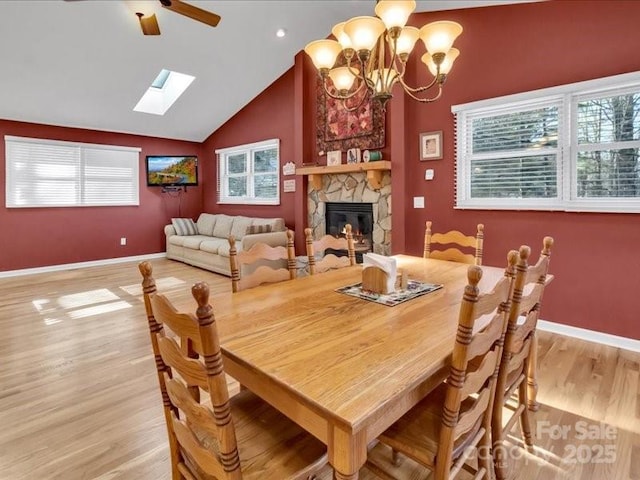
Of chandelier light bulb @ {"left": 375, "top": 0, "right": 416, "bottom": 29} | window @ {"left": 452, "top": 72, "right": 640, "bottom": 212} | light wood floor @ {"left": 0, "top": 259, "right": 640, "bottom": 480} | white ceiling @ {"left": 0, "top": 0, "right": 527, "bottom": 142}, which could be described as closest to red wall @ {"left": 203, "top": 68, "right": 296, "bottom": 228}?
white ceiling @ {"left": 0, "top": 0, "right": 527, "bottom": 142}

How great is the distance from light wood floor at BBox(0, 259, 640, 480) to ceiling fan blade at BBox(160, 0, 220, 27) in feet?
9.60

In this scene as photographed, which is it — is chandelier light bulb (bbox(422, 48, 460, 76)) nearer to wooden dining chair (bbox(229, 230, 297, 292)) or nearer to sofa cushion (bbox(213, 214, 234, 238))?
wooden dining chair (bbox(229, 230, 297, 292))

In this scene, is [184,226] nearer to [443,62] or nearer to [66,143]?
[66,143]

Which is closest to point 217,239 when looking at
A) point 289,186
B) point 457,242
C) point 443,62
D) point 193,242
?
point 193,242

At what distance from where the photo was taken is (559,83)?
3133 mm

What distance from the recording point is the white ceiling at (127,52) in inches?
154

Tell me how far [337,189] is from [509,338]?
388 cm

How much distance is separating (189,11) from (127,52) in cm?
173

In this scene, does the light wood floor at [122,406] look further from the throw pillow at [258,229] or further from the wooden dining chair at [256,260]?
the throw pillow at [258,229]

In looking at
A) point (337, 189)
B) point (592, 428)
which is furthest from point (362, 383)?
point (337, 189)

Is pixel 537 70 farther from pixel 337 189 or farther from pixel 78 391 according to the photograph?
pixel 78 391

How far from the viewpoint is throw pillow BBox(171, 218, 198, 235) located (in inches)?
270

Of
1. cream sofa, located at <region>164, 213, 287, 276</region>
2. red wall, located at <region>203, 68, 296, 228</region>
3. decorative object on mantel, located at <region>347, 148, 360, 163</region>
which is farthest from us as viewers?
red wall, located at <region>203, 68, 296, 228</region>

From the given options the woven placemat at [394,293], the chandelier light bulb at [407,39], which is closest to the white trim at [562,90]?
the chandelier light bulb at [407,39]
